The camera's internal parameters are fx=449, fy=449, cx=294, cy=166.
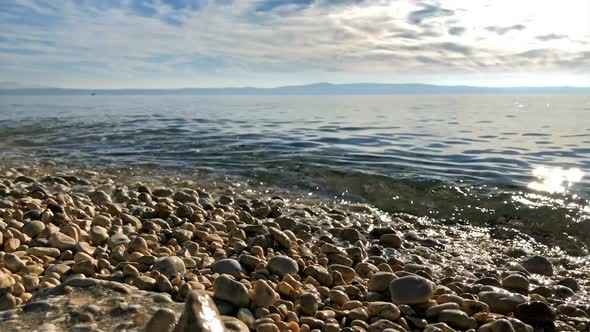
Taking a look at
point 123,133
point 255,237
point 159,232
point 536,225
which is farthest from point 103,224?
point 123,133

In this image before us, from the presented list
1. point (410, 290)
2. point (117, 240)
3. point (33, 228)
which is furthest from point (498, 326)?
point (33, 228)

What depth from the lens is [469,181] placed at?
1126 centimetres

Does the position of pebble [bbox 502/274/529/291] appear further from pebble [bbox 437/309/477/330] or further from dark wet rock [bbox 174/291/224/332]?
dark wet rock [bbox 174/291/224/332]

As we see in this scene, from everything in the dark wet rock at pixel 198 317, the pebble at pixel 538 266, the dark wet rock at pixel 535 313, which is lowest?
the pebble at pixel 538 266

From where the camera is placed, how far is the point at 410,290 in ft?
14.1

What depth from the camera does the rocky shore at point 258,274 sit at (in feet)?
11.4

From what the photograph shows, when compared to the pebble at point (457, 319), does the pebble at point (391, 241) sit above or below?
below

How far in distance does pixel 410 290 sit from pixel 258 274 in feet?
4.99

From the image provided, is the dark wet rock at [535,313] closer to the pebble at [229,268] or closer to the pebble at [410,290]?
the pebble at [410,290]

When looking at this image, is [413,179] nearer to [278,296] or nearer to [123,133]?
[278,296]

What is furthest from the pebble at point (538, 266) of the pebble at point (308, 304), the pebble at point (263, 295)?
the pebble at point (263, 295)

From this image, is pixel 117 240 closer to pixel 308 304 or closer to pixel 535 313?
pixel 308 304

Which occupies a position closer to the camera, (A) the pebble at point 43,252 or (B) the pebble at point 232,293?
(B) the pebble at point 232,293

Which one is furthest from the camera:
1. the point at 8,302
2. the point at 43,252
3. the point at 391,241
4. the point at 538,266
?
the point at 391,241
